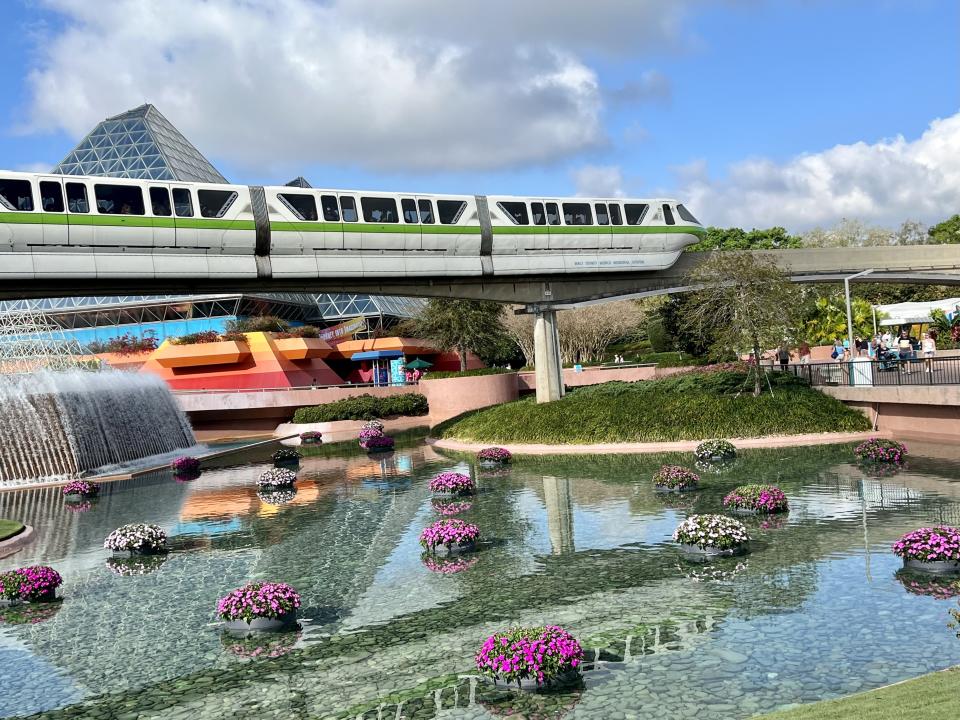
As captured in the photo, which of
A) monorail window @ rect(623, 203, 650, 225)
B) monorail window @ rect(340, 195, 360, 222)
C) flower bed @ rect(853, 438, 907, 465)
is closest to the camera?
flower bed @ rect(853, 438, 907, 465)

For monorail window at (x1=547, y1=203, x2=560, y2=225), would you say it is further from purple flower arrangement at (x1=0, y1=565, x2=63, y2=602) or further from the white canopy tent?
purple flower arrangement at (x1=0, y1=565, x2=63, y2=602)

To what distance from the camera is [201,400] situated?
5888 centimetres

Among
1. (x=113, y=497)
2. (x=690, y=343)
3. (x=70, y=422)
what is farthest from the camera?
(x=690, y=343)

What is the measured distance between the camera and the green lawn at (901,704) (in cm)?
750

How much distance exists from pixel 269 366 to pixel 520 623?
58810 millimetres

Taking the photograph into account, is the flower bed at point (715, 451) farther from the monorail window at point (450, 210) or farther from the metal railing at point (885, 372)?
the monorail window at point (450, 210)

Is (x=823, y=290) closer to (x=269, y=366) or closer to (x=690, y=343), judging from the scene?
(x=690, y=343)

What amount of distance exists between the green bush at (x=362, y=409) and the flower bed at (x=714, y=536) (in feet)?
131

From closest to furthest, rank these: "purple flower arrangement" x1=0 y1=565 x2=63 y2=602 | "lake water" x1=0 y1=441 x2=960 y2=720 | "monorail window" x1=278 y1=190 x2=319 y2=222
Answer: "lake water" x1=0 y1=441 x2=960 y2=720
"purple flower arrangement" x1=0 y1=565 x2=63 y2=602
"monorail window" x1=278 y1=190 x2=319 y2=222

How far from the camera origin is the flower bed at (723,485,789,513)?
19906 mm

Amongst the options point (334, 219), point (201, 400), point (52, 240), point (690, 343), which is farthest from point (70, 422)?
point (690, 343)

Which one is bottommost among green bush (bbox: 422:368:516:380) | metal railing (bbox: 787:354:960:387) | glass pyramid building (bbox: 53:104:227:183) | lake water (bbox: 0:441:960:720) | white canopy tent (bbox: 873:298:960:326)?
lake water (bbox: 0:441:960:720)

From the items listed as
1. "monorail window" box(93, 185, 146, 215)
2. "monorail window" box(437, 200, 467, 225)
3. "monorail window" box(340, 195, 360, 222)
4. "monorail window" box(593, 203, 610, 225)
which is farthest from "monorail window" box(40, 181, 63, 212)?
"monorail window" box(593, 203, 610, 225)

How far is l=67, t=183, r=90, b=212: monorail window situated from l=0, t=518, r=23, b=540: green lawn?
36.4 ft
